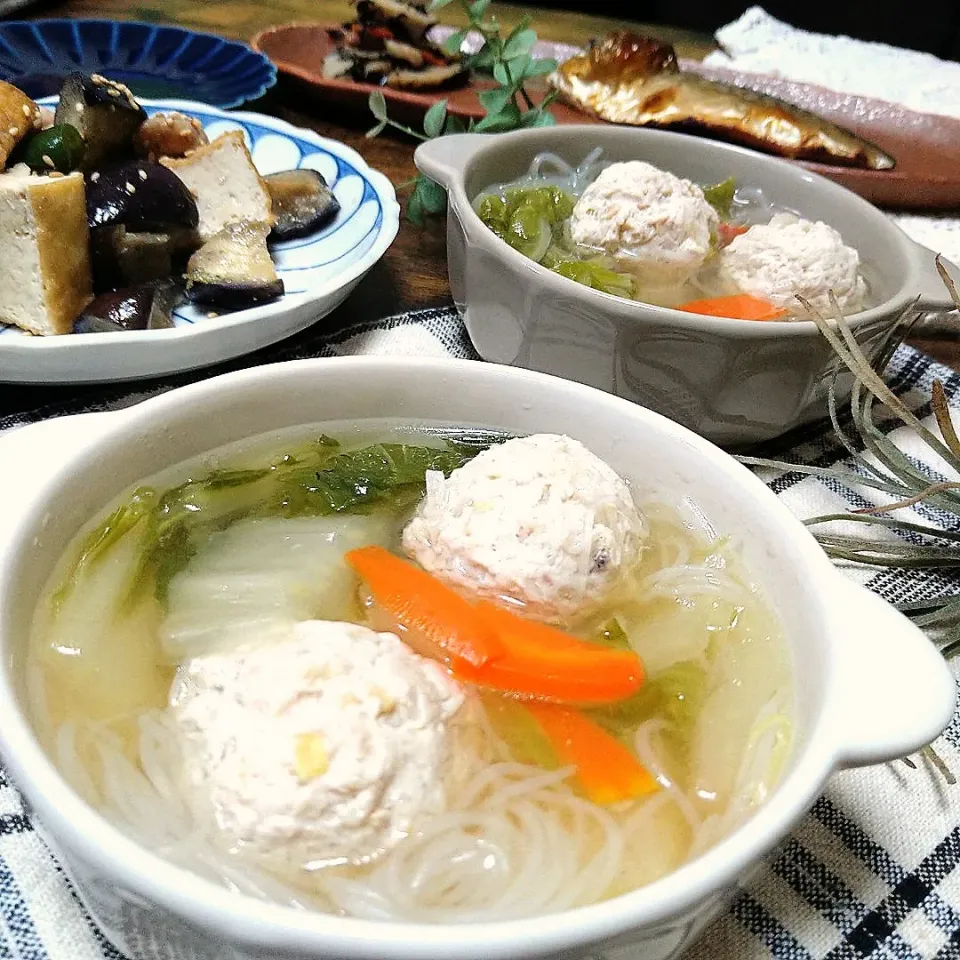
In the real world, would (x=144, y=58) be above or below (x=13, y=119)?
below

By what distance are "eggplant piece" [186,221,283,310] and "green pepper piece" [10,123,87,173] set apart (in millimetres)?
271

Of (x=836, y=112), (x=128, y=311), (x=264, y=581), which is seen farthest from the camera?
(x=836, y=112)

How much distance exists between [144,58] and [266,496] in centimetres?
190

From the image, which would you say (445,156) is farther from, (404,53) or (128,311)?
(404,53)

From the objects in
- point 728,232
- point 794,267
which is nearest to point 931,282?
point 794,267

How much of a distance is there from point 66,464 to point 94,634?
0.15 m

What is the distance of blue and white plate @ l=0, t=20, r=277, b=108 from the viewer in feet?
7.39

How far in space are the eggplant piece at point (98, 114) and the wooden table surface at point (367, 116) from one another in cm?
52

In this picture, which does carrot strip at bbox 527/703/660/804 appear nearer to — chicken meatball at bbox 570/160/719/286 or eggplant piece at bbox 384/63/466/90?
chicken meatball at bbox 570/160/719/286

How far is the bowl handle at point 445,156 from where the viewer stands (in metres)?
1.46

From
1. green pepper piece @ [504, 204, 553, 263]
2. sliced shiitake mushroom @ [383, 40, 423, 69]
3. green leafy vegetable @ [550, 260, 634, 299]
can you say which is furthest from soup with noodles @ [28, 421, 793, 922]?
sliced shiitake mushroom @ [383, 40, 423, 69]

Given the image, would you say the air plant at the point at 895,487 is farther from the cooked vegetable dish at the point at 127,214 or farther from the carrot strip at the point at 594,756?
the cooked vegetable dish at the point at 127,214

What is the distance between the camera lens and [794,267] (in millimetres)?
1441

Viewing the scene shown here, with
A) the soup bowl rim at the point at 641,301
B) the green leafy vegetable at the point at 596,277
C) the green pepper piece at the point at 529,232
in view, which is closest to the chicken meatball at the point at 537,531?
the soup bowl rim at the point at 641,301
